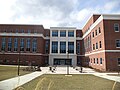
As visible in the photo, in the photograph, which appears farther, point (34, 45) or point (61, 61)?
point (61, 61)

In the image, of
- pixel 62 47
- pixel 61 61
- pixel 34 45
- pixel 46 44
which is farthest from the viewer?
pixel 46 44

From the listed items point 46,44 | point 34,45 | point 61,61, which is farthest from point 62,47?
point 34,45

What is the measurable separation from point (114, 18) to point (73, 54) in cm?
2759

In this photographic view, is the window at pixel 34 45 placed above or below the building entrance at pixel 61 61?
above

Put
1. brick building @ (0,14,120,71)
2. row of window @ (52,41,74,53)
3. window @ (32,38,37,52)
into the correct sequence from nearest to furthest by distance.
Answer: brick building @ (0,14,120,71), window @ (32,38,37,52), row of window @ (52,41,74,53)

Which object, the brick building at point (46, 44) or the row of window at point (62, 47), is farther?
the row of window at point (62, 47)

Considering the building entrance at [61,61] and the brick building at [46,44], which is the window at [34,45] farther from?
the building entrance at [61,61]

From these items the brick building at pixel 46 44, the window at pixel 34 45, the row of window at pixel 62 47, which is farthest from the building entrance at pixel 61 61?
the window at pixel 34 45

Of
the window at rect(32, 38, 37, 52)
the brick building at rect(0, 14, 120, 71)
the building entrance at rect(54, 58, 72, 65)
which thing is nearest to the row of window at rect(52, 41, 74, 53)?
the brick building at rect(0, 14, 120, 71)

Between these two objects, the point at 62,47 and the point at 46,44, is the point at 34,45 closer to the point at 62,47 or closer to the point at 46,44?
the point at 46,44

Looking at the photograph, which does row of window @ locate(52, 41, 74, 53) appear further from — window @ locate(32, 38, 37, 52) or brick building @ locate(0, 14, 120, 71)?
window @ locate(32, 38, 37, 52)

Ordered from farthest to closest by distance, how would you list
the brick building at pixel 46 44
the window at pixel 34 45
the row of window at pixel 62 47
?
the row of window at pixel 62 47
the window at pixel 34 45
the brick building at pixel 46 44

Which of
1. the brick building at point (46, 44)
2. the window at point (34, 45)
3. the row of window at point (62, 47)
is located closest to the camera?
the brick building at point (46, 44)

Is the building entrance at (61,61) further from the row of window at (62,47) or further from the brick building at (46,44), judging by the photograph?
the row of window at (62,47)
